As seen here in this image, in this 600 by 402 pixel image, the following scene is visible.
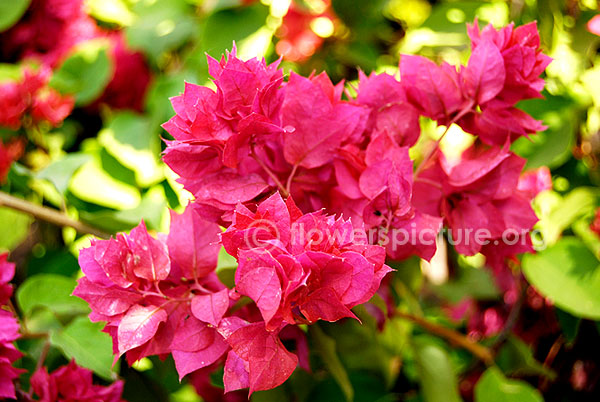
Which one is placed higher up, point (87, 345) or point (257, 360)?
point (257, 360)

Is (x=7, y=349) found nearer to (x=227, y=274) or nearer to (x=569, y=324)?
(x=227, y=274)

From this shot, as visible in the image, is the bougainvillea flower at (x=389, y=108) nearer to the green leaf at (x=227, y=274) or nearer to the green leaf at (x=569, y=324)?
the green leaf at (x=227, y=274)

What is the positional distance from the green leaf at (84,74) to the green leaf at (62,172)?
24 cm

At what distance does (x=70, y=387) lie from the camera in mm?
367

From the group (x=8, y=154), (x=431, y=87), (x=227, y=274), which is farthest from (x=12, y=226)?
(x=431, y=87)

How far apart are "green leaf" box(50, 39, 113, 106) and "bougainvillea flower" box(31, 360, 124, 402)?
431 millimetres

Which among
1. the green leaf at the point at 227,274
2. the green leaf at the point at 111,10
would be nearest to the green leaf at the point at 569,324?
the green leaf at the point at 227,274

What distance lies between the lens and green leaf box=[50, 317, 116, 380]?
1.32ft

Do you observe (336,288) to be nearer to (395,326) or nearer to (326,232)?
(326,232)

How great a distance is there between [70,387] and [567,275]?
1.34ft

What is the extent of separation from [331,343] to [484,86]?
194 mm

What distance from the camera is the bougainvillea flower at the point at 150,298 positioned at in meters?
0.29

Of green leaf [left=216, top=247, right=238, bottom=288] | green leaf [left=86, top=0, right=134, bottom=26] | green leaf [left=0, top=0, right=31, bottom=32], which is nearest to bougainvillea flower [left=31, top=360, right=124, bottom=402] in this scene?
green leaf [left=216, top=247, right=238, bottom=288]

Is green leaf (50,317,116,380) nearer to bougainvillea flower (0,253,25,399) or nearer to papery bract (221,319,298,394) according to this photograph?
bougainvillea flower (0,253,25,399)
